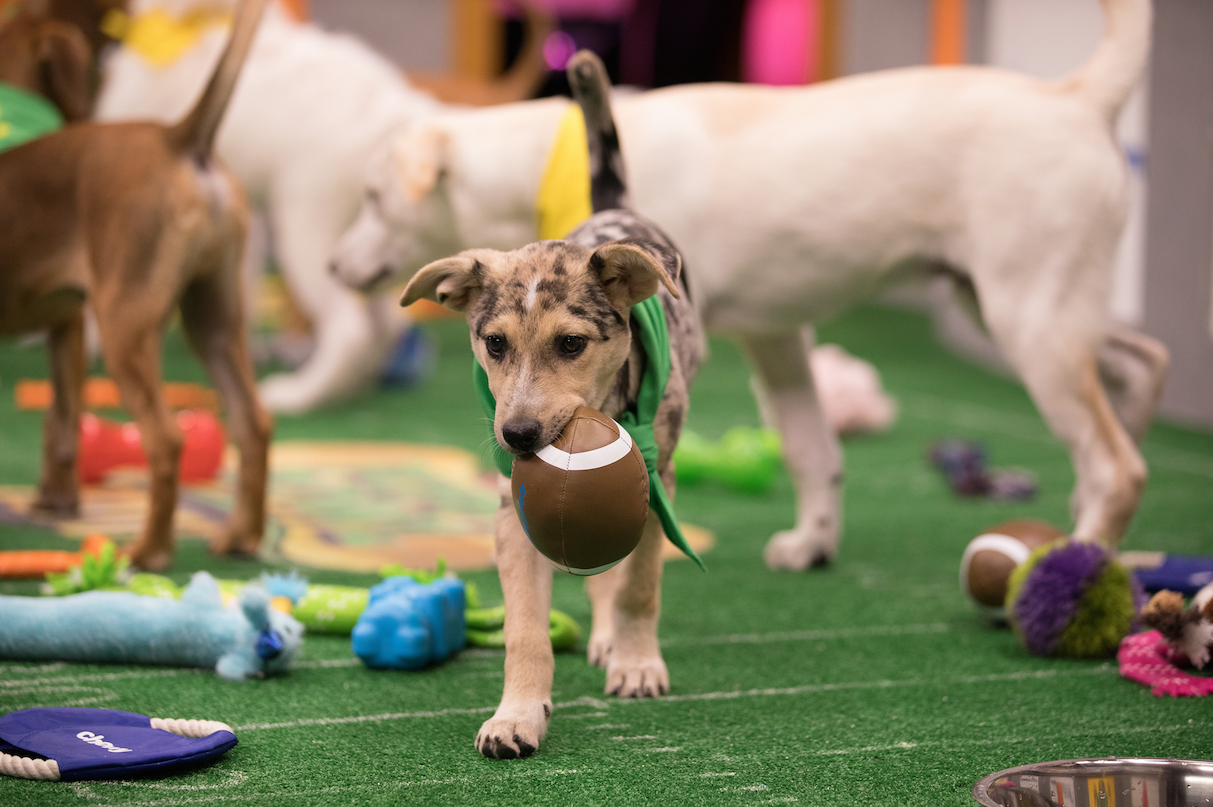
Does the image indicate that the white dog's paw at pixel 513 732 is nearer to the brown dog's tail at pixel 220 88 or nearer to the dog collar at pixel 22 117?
the brown dog's tail at pixel 220 88

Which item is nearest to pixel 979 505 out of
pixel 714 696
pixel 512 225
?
pixel 512 225

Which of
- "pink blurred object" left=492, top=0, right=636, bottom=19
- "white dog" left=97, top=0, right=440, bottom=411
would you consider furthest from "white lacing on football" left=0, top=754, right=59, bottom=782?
"pink blurred object" left=492, top=0, right=636, bottom=19

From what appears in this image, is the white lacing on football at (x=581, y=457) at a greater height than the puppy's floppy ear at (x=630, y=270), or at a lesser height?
lesser

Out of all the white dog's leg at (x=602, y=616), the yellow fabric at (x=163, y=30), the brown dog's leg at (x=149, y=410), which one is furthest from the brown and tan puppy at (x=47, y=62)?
the white dog's leg at (x=602, y=616)

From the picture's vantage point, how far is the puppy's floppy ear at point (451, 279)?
244cm

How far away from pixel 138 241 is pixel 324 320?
11.5 ft

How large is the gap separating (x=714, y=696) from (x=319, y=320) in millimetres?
4893

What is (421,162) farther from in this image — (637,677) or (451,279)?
(637,677)

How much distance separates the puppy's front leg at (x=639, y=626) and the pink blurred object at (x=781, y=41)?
12.7m

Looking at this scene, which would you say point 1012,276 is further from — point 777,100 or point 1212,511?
point 1212,511

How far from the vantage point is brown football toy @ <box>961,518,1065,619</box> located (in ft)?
10.8

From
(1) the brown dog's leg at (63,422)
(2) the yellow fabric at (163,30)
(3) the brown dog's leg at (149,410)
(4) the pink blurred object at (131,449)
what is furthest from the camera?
(2) the yellow fabric at (163,30)

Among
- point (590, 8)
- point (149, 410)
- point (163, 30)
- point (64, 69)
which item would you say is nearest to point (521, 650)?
point (149, 410)

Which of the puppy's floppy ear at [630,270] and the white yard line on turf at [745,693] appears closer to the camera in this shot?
the puppy's floppy ear at [630,270]
